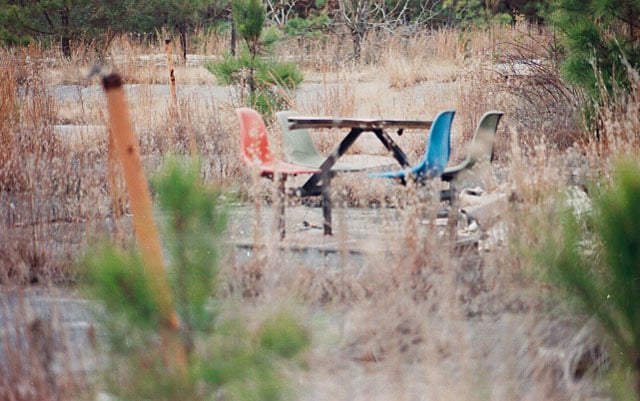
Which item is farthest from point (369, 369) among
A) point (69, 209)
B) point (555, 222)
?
point (69, 209)

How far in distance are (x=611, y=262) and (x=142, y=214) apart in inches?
30.7

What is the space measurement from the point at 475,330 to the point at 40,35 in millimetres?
20453

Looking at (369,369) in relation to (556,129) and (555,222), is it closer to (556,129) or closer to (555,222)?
(555,222)

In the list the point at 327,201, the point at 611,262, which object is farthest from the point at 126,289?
the point at 327,201

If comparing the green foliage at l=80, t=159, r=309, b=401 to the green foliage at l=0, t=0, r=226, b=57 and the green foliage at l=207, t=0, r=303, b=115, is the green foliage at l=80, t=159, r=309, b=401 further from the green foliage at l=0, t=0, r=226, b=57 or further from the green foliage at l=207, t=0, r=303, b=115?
the green foliage at l=0, t=0, r=226, b=57

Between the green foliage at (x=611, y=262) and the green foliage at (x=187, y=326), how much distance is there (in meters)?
0.50

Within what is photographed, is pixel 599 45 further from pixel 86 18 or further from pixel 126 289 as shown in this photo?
pixel 86 18

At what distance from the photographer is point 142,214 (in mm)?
1503

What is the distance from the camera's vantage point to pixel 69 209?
539cm

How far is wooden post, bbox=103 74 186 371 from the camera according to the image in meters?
1.44

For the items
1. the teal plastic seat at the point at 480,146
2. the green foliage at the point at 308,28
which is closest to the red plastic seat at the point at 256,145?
the teal plastic seat at the point at 480,146

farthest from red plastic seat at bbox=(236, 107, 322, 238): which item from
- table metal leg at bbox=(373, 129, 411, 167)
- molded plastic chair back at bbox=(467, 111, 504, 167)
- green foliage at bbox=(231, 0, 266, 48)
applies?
green foliage at bbox=(231, 0, 266, 48)

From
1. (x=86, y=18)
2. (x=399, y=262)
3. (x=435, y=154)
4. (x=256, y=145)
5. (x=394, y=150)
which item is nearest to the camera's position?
(x=399, y=262)

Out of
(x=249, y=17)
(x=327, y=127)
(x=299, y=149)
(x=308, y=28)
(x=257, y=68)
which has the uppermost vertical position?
(x=308, y=28)
